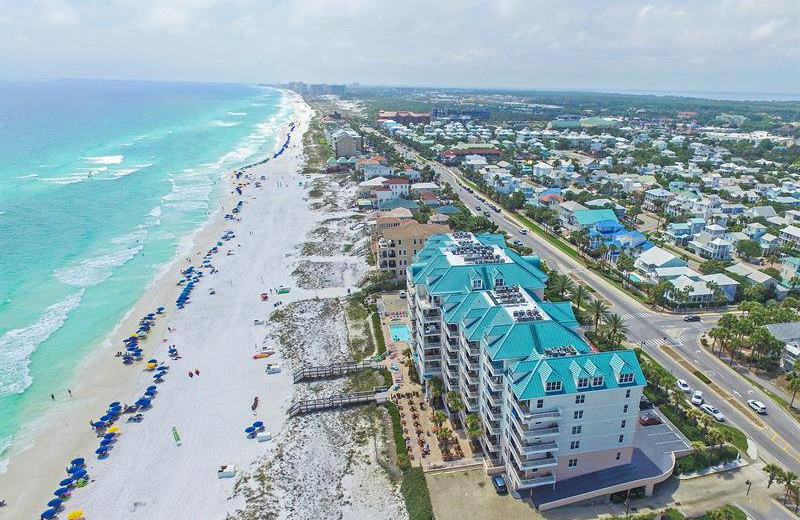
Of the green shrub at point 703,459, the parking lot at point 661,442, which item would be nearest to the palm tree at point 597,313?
the parking lot at point 661,442

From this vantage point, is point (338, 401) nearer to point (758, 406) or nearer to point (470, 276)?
point (470, 276)

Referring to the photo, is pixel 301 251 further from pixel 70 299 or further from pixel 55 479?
pixel 55 479

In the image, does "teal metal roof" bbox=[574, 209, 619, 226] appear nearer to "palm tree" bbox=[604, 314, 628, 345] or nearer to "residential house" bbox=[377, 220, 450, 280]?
"residential house" bbox=[377, 220, 450, 280]

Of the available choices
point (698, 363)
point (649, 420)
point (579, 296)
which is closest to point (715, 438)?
point (649, 420)

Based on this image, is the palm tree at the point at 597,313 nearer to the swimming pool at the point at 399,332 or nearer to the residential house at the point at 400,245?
the swimming pool at the point at 399,332

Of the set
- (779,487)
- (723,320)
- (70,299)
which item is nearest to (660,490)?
(779,487)

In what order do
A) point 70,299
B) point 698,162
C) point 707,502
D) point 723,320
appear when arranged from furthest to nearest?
1. point 698,162
2. point 70,299
3. point 723,320
4. point 707,502

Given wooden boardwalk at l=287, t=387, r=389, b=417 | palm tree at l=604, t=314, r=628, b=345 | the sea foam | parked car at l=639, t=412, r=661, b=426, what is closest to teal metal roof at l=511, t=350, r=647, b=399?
parked car at l=639, t=412, r=661, b=426
